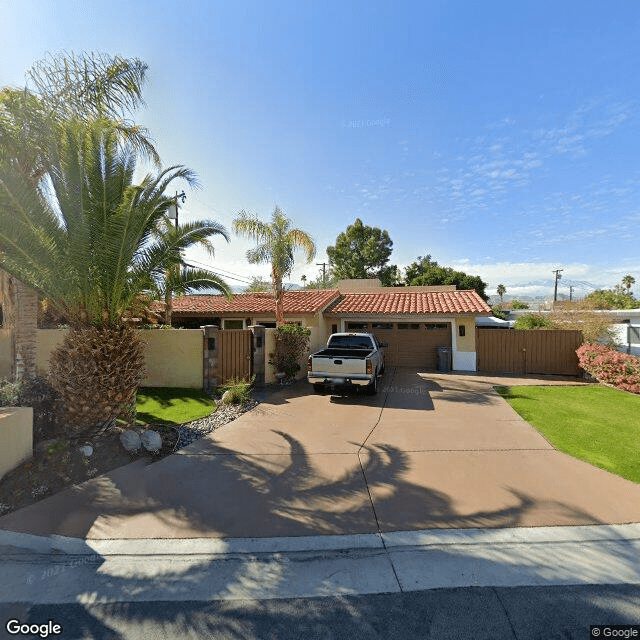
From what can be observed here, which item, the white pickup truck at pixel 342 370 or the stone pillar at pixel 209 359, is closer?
the white pickup truck at pixel 342 370

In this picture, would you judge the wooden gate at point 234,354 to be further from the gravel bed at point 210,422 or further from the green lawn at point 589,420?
the green lawn at point 589,420

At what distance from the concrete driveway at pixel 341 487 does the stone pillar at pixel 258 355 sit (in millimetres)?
3812

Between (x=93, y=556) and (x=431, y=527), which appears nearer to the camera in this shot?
(x=93, y=556)

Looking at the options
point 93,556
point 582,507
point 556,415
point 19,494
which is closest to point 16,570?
point 93,556

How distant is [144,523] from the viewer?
4.21m

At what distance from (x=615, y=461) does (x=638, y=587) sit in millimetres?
3335

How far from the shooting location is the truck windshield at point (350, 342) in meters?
12.2

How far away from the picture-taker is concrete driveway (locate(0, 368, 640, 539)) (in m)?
4.17

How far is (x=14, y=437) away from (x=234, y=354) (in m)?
6.67

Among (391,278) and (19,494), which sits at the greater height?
(391,278)

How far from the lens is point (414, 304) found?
17375mm

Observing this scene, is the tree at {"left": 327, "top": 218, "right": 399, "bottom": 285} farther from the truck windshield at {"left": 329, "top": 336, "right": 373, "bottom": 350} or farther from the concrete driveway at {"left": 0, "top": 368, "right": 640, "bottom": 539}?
the concrete driveway at {"left": 0, "top": 368, "right": 640, "bottom": 539}

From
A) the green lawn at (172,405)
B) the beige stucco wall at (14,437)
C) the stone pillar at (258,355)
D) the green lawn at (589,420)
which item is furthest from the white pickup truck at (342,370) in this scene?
the beige stucco wall at (14,437)

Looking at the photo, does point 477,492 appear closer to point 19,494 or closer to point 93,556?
point 93,556
